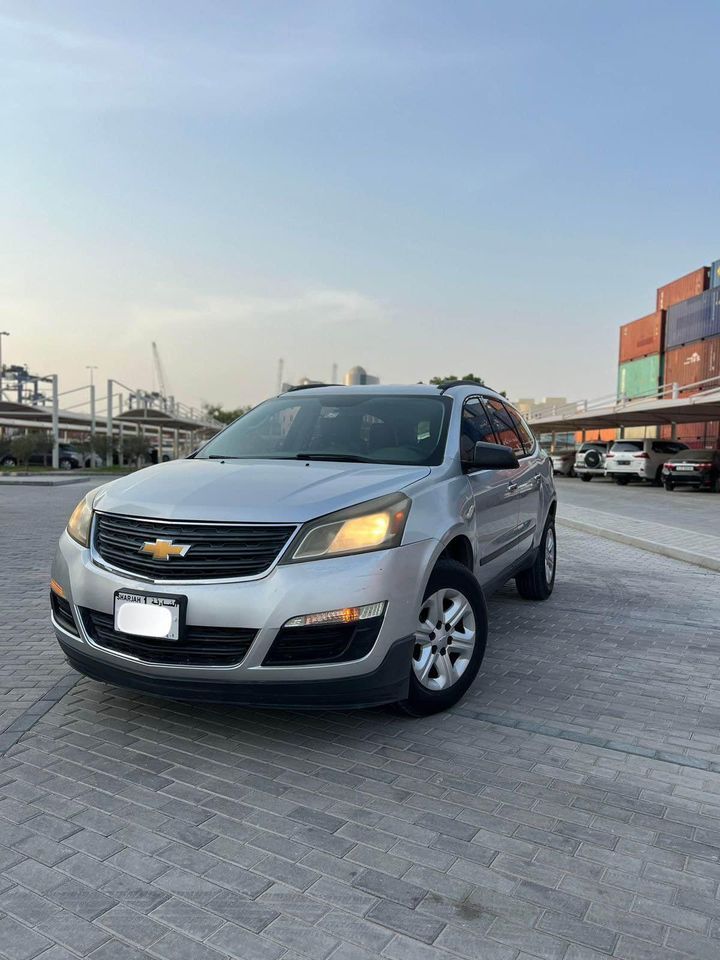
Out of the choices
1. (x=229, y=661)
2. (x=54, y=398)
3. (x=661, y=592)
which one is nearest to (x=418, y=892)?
(x=229, y=661)

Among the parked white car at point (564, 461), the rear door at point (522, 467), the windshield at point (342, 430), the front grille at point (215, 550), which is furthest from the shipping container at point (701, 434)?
the front grille at point (215, 550)

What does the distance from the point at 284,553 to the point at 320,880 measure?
49.0 inches

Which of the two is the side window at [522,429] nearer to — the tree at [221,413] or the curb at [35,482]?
the curb at [35,482]

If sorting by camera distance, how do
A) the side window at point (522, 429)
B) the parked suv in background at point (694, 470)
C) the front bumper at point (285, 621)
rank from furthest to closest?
the parked suv in background at point (694, 470) < the side window at point (522, 429) < the front bumper at point (285, 621)

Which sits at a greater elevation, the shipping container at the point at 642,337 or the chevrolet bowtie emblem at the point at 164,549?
the shipping container at the point at 642,337

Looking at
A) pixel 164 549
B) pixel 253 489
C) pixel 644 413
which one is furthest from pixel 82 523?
pixel 644 413

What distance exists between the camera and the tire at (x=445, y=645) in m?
3.57

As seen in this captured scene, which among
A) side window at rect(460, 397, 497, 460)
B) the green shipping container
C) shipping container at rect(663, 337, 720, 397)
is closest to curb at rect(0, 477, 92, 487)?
side window at rect(460, 397, 497, 460)

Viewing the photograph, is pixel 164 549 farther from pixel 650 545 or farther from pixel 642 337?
pixel 642 337

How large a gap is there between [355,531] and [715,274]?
4615 centimetres

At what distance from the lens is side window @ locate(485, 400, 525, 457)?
548 cm

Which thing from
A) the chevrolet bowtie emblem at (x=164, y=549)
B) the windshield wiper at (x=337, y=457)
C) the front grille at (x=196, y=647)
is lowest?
the front grille at (x=196, y=647)

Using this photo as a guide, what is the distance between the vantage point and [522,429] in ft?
21.0

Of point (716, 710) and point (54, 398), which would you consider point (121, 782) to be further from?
point (54, 398)
